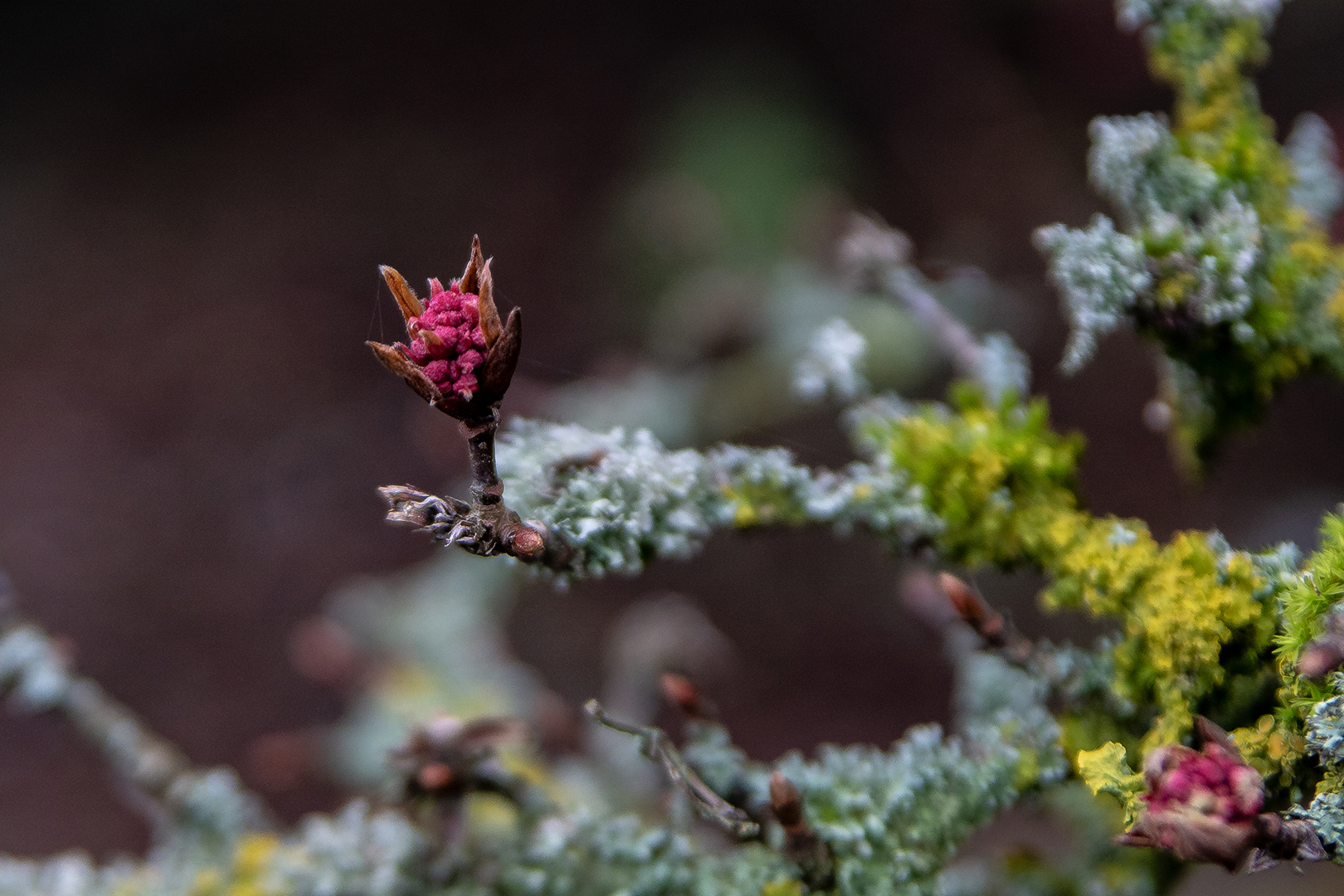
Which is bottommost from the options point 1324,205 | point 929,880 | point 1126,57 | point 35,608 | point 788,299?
point 929,880

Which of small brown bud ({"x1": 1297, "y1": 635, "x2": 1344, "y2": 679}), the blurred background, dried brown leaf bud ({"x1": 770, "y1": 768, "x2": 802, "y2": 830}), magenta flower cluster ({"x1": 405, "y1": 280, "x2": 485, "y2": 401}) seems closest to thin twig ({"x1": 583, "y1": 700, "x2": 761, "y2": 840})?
dried brown leaf bud ({"x1": 770, "y1": 768, "x2": 802, "y2": 830})

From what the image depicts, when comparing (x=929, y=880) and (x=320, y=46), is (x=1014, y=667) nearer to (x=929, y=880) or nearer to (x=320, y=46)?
(x=929, y=880)

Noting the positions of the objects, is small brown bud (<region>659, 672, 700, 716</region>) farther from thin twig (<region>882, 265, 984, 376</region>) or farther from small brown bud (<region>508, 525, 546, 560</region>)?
thin twig (<region>882, 265, 984, 376</region>)

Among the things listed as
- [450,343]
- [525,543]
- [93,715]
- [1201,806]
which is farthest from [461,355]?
[93,715]

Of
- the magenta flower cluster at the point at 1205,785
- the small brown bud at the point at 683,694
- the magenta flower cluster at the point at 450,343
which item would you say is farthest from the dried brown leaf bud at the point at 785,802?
the magenta flower cluster at the point at 450,343

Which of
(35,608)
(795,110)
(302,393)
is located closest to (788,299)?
(795,110)

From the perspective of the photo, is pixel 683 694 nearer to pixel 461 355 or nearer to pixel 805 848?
pixel 805 848
